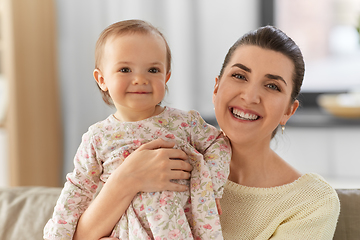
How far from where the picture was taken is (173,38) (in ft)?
11.2

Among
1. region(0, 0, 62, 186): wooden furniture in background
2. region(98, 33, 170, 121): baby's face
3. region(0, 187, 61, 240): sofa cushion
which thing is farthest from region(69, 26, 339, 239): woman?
region(0, 0, 62, 186): wooden furniture in background

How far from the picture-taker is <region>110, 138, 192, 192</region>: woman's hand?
1275 millimetres

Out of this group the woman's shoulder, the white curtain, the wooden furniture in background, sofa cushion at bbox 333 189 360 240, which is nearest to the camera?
the woman's shoulder

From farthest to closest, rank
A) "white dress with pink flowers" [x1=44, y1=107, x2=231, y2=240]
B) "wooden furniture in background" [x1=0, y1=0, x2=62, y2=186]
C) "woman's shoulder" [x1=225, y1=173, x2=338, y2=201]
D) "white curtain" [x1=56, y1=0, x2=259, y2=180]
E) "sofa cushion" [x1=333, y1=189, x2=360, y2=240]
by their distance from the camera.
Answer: "white curtain" [x1=56, y1=0, x2=259, y2=180] < "wooden furniture in background" [x1=0, y1=0, x2=62, y2=186] < "sofa cushion" [x1=333, y1=189, x2=360, y2=240] < "woman's shoulder" [x1=225, y1=173, x2=338, y2=201] < "white dress with pink flowers" [x1=44, y1=107, x2=231, y2=240]

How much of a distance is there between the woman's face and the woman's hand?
210 millimetres

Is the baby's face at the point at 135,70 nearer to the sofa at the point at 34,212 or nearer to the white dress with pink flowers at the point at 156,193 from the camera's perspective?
the white dress with pink flowers at the point at 156,193

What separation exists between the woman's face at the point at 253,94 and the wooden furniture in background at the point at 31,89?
2293 millimetres

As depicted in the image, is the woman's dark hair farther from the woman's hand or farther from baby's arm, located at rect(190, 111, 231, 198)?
the woman's hand

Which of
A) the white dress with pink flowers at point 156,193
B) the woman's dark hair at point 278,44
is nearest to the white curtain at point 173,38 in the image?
the woman's dark hair at point 278,44

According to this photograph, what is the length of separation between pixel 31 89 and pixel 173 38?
1.17 meters

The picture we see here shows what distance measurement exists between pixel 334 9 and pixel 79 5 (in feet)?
6.84

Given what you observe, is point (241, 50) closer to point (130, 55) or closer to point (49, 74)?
point (130, 55)

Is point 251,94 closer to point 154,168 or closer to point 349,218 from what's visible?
point 154,168

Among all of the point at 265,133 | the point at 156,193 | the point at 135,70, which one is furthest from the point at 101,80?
the point at 265,133
